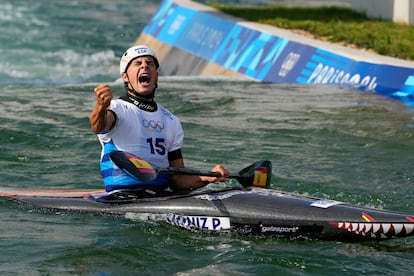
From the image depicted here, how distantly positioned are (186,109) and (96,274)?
24.5 feet

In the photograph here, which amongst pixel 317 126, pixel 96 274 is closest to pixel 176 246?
pixel 96 274

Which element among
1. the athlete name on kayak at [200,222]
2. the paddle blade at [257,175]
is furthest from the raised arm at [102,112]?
the paddle blade at [257,175]

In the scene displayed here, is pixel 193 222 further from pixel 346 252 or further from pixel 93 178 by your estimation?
pixel 93 178

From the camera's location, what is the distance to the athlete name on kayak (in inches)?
307

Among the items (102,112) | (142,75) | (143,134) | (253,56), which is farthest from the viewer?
(253,56)

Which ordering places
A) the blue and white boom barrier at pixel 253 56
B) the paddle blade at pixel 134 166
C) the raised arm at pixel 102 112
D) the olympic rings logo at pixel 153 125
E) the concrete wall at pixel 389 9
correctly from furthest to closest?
the concrete wall at pixel 389 9, the blue and white boom barrier at pixel 253 56, the olympic rings logo at pixel 153 125, the paddle blade at pixel 134 166, the raised arm at pixel 102 112

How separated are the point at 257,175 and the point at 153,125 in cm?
89

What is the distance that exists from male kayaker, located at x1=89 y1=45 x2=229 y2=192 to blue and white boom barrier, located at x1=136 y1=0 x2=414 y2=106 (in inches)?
251

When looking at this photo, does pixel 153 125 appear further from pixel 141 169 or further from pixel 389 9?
pixel 389 9

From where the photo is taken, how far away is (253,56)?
17734 millimetres

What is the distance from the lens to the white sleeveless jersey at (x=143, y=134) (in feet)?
26.5

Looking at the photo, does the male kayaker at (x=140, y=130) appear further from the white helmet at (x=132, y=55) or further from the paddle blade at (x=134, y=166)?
the paddle blade at (x=134, y=166)

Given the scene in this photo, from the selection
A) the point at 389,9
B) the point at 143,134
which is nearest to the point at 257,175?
the point at 143,134

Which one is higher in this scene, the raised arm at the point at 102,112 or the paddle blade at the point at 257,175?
the raised arm at the point at 102,112
